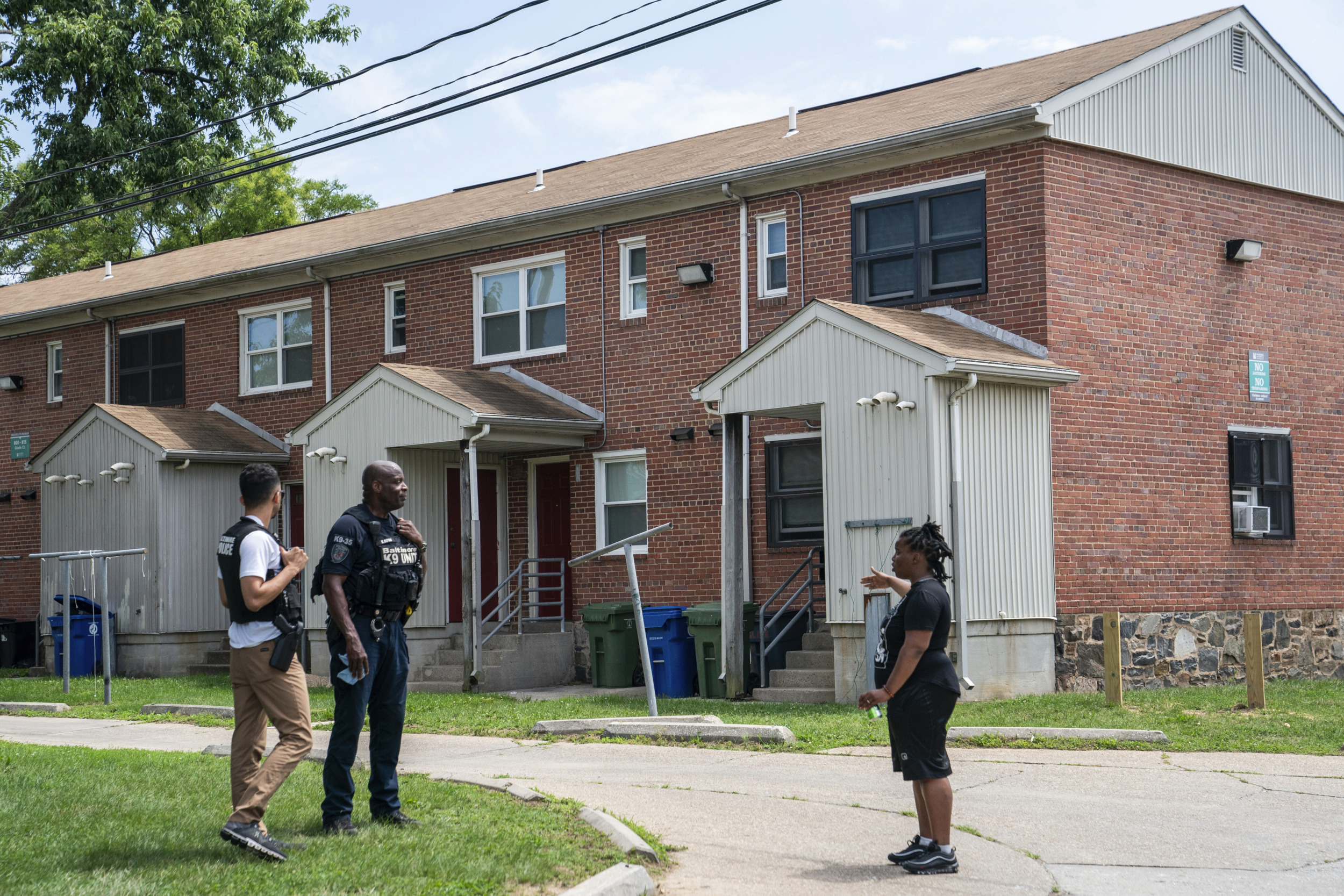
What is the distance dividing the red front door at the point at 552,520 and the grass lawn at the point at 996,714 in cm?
310

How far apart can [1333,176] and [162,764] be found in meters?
16.0

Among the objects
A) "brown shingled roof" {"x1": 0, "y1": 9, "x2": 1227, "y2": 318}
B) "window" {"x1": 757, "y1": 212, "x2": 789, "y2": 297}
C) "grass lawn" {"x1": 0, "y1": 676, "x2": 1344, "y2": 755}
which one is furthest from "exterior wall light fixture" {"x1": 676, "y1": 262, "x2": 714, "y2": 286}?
"grass lawn" {"x1": 0, "y1": 676, "x2": 1344, "y2": 755}

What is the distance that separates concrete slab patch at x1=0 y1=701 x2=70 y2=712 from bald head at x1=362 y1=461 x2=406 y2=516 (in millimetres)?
11019

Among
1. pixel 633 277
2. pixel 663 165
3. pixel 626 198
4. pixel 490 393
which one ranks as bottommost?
pixel 490 393

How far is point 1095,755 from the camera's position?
1123cm

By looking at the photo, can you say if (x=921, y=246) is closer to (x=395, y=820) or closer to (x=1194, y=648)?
(x=1194, y=648)

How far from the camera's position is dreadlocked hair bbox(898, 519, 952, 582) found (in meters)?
7.18

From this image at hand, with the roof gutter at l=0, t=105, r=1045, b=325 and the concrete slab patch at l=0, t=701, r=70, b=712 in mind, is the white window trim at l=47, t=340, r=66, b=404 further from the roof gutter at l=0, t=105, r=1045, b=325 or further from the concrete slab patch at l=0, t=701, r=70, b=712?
the concrete slab patch at l=0, t=701, r=70, b=712

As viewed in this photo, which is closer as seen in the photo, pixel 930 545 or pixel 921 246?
pixel 930 545

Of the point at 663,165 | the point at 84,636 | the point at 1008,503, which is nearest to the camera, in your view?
the point at 1008,503

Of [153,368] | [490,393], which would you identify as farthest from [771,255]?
[153,368]

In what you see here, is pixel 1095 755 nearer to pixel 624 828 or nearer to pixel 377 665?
pixel 624 828

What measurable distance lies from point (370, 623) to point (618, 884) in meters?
1.85

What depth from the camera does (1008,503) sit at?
15266mm
